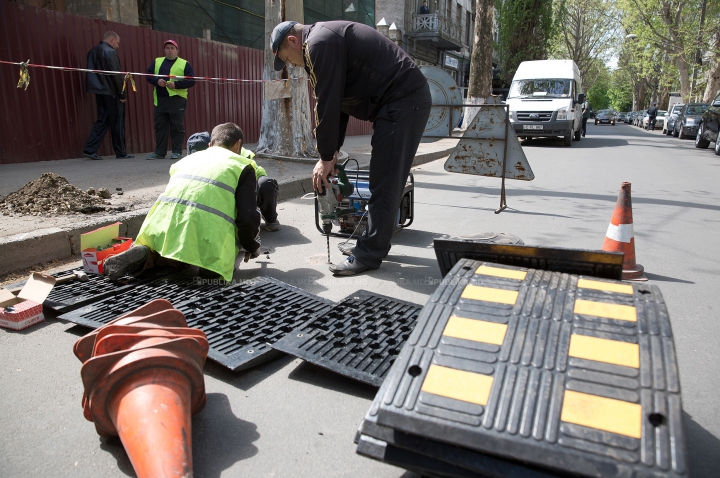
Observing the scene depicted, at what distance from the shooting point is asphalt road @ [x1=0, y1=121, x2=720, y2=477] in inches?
71.1

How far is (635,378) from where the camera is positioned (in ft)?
4.60

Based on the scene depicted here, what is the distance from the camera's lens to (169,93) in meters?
8.56

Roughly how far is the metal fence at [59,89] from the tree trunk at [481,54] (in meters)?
8.82

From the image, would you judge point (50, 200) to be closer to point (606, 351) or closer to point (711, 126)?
point (606, 351)

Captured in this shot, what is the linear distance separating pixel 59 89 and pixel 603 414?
9.12m

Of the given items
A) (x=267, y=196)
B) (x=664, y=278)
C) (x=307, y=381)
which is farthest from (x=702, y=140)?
(x=307, y=381)

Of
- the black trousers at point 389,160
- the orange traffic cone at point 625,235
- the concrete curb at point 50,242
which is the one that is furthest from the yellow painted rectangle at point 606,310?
the concrete curb at point 50,242

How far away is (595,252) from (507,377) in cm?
85

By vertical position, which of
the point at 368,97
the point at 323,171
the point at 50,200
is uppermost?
the point at 368,97

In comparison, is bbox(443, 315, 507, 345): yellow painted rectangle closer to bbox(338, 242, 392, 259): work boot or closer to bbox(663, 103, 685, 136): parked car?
bbox(338, 242, 392, 259): work boot

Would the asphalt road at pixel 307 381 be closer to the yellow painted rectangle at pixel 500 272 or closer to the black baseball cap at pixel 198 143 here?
the yellow painted rectangle at pixel 500 272

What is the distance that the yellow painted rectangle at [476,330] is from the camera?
160 cm

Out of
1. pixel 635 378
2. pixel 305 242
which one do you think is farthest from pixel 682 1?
pixel 635 378

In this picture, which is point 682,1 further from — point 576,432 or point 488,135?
point 576,432
